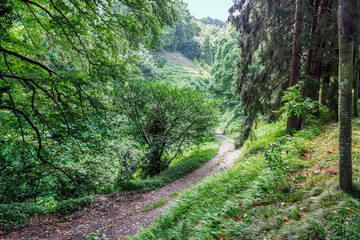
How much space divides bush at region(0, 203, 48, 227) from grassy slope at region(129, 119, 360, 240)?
4.23 m

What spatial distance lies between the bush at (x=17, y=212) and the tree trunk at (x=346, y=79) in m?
7.94

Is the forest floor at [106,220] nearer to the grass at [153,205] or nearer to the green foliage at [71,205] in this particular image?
the grass at [153,205]

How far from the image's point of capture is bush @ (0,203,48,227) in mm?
4831

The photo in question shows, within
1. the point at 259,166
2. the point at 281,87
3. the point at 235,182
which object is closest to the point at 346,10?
the point at 259,166

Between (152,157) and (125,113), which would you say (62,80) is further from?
(152,157)

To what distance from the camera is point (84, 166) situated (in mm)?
6832

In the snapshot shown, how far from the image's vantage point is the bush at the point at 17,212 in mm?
4831

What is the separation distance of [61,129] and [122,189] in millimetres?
4338

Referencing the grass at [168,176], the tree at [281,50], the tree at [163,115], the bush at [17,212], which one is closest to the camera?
the tree at [281,50]

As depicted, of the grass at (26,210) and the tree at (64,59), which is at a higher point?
the tree at (64,59)

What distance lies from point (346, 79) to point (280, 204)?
1937 millimetres

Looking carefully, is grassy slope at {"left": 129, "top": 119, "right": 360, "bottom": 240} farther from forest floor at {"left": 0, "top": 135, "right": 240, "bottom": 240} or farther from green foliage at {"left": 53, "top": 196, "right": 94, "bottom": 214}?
green foliage at {"left": 53, "top": 196, "right": 94, "bottom": 214}

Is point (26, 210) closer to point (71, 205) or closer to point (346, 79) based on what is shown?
point (71, 205)

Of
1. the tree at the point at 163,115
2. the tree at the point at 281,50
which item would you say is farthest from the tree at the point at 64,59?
the tree at the point at 163,115
